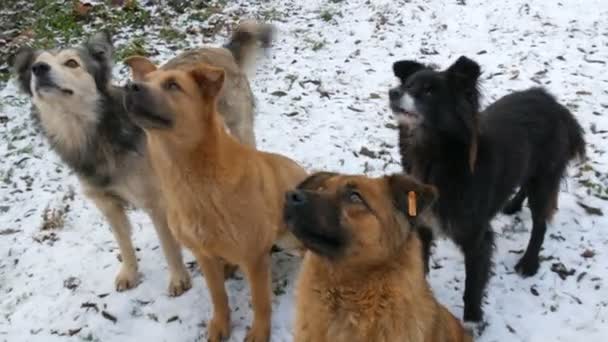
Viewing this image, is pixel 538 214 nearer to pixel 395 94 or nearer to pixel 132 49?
pixel 395 94

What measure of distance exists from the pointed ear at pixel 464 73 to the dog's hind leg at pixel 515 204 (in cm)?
179

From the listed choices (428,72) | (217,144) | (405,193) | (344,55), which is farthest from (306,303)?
(344,55)

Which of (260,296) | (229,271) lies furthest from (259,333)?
(229,271)

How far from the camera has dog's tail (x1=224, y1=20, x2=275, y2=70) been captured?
18.2ft

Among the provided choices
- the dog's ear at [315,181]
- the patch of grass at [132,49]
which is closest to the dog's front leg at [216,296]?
the dog's ear at [315,181]

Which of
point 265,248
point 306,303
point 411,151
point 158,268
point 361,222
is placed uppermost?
point 361,222

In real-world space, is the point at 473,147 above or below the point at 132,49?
above

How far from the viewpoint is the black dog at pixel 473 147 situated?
3631 mm

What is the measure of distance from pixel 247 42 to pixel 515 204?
3.06 m

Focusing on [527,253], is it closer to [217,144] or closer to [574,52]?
[217,144]

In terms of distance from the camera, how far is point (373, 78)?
25.2 feet

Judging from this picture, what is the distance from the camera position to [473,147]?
3617 mm

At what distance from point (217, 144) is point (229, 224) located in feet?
1.72

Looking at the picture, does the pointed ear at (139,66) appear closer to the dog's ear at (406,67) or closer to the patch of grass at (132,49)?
the dog's ear at (406,67)
